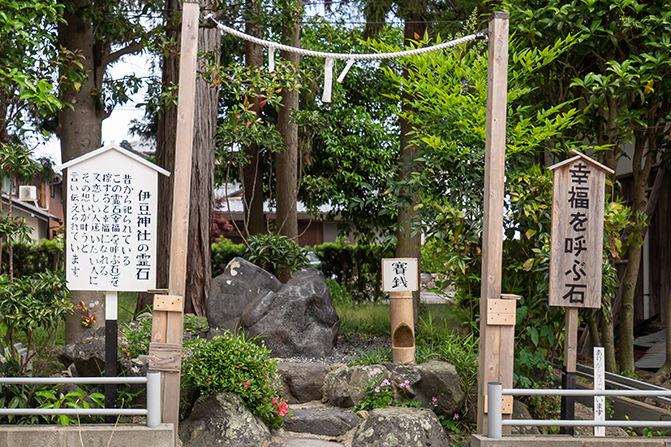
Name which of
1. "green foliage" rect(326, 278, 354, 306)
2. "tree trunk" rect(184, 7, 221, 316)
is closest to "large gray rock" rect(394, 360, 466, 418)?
"tree trunk" rect(184, 7, 221, 316)

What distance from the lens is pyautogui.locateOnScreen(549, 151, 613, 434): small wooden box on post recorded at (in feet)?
14.3

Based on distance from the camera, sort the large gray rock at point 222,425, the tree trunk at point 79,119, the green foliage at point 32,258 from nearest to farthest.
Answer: the large gray rock at point 222,425 < the tree trunk at point 79,119 < the green foliage at point 32,258

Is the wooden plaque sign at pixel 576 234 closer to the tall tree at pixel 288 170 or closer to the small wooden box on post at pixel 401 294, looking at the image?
the small wooden box on post at pixel 401 294

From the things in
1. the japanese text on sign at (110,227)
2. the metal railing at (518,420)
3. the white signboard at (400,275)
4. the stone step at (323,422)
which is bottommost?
the stone step at (323,422)

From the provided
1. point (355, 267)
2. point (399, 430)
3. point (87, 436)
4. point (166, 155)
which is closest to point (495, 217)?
point (399, 430)

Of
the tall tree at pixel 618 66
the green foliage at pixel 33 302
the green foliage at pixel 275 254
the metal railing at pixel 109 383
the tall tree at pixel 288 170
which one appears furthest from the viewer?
the tall tree at pixel 288 170

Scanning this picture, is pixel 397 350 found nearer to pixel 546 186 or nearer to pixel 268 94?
pixel 546 186

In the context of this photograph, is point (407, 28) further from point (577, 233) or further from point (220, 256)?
point (220, 256)

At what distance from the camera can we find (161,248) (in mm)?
7684

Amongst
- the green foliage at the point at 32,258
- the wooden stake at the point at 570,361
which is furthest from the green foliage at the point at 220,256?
the wooden stake at the point at 570,361

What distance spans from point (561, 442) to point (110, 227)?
3838 millimetres

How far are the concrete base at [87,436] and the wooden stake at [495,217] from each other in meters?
2.53

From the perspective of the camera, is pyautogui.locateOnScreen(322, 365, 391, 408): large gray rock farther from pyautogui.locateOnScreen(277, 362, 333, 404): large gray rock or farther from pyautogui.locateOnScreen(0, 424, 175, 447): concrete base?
pyautogui.locateOnScreen(0, 424, 175, 447): concrete base

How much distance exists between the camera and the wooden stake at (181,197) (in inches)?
167
